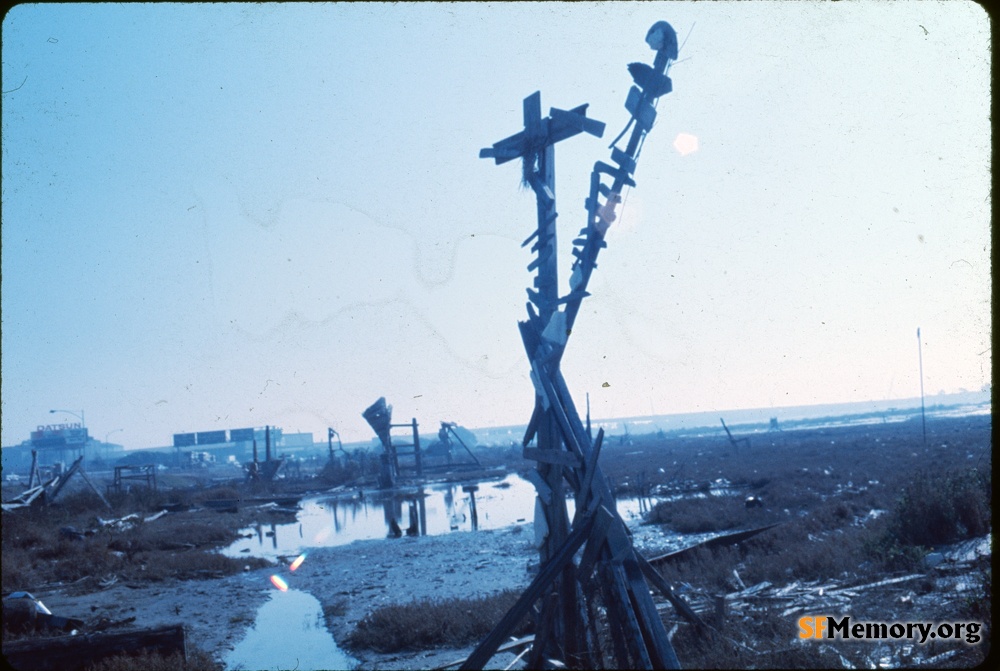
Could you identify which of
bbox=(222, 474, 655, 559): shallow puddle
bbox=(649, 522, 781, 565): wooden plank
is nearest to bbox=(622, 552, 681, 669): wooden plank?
bbox=(649, 522, 781, 565): wooden plank

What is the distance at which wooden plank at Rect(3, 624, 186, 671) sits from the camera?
759 cm

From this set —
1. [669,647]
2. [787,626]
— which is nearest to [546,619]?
[669,647]

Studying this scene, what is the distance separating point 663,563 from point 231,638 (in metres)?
6.85

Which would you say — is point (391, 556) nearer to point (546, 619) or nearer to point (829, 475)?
point (546, 619)

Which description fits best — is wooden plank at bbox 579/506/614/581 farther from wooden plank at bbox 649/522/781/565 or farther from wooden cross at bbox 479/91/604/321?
wooden plank at bbox 649/522/781/565

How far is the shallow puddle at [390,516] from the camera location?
73.0 ft

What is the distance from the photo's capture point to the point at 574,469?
5.41 meters

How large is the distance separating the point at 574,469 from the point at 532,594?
969mm

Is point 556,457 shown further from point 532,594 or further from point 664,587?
point 664,587

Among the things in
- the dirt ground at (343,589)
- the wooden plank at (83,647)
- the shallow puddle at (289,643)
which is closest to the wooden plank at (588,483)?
the dirt ground at (343,589)

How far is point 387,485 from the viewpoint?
4038 cm

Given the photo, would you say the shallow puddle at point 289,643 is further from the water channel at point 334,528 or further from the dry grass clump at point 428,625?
the dry grass clump at point 428,625

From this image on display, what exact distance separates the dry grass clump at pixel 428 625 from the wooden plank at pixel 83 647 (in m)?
2.40

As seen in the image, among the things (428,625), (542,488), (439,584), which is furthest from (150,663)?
(439,584)
